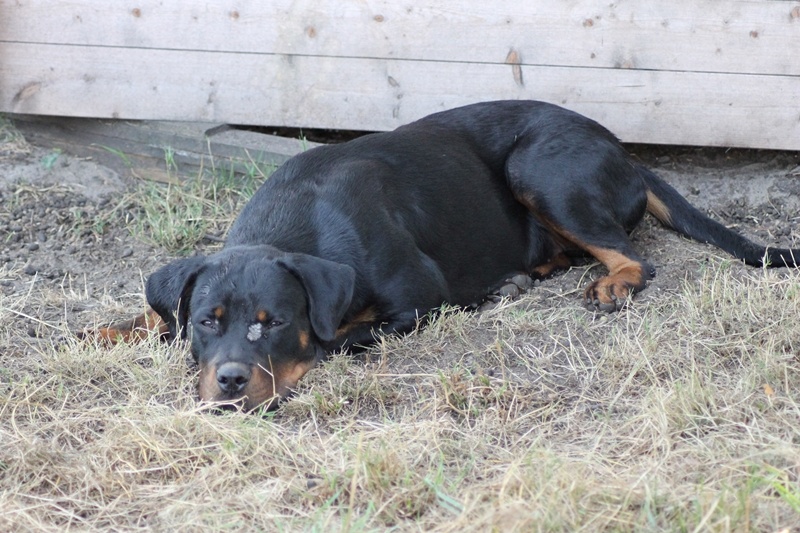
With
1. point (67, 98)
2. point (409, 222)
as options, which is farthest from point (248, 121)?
point (409, 222)

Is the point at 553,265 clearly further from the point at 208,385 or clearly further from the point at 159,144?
the point at 159,144

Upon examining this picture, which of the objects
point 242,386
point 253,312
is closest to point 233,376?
point 242,386

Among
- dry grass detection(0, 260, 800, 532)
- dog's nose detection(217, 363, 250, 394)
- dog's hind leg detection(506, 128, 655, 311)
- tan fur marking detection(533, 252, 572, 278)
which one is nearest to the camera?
dry grass detection(0, 260, 800, 532)

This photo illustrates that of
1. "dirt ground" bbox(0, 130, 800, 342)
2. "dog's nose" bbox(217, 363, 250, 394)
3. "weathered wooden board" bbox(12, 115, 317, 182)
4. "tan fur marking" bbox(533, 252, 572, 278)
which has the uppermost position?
"weathered wooden board" bbox(12, 115, 317, 182)

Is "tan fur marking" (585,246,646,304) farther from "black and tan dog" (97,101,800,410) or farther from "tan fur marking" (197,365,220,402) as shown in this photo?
"tan fur marking" (197,365,220,402)

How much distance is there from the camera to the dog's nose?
355 cm

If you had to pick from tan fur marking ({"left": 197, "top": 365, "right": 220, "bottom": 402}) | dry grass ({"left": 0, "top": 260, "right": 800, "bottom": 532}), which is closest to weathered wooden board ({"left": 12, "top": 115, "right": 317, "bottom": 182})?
dry grass ({"left": 0, "top": 260, "right": 800, "bottom": 532})

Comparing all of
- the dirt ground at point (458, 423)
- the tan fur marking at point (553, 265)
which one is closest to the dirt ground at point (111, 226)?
the dirt ground at point (458, 423)

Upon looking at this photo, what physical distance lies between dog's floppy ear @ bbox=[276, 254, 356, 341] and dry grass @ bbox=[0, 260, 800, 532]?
21 cm

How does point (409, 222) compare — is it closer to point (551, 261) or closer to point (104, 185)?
point (551, 261)

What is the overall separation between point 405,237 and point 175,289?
1.08 m

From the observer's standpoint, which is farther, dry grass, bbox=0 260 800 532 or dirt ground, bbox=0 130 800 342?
dirt ground, bbox=0 130 800 342

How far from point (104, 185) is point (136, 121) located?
430 mm

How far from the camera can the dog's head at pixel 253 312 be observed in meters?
3.62
